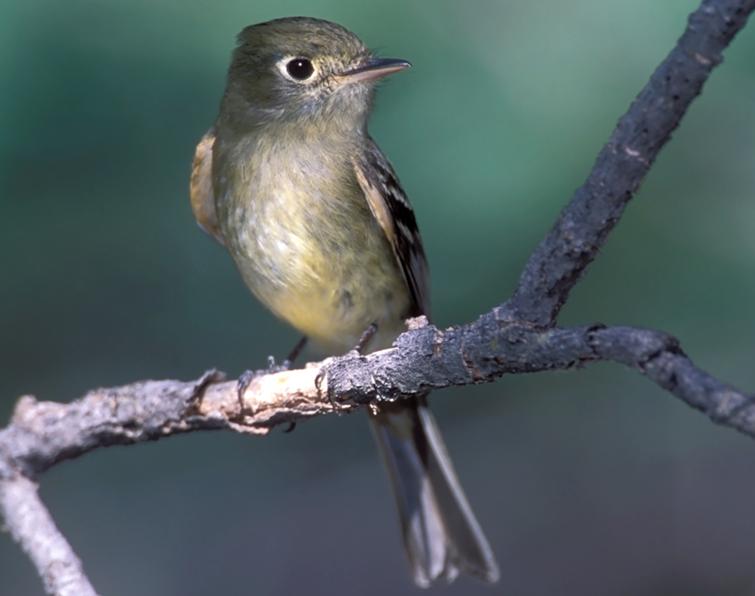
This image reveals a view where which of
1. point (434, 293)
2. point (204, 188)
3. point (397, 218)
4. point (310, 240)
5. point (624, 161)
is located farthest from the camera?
point (434, 293)

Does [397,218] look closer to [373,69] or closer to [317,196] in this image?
[317,196]

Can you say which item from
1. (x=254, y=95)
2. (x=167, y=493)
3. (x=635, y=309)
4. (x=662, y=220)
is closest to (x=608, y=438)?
(x=635, y=309)

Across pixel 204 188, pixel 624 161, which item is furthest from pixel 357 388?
pixel 204 188

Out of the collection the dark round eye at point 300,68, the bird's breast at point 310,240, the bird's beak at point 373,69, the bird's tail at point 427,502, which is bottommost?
the bird's tail at point 427,502


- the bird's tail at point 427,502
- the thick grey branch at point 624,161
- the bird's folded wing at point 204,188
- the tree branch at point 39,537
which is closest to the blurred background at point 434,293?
the bird's folded wing at point 204,188

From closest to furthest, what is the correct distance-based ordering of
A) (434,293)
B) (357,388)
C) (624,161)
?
(624,161) < (357,388) < (434,293)

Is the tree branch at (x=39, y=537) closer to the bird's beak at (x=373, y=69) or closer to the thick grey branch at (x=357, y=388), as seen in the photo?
the thick grey branch at (x=357, y=388)

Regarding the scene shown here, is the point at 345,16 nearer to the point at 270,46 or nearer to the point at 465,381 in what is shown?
the point at 270,46
